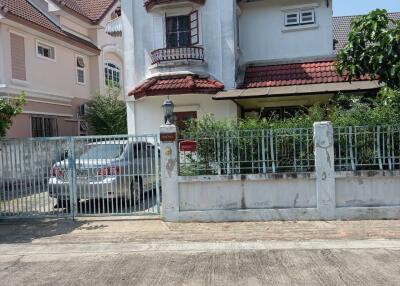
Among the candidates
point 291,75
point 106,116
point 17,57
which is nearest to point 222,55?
point 291,75

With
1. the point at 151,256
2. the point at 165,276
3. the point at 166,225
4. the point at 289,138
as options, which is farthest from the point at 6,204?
the point at 289,138

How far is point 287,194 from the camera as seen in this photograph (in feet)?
30.2

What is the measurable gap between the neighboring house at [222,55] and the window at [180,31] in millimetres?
32

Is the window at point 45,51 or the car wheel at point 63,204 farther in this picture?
the window at point 45,51

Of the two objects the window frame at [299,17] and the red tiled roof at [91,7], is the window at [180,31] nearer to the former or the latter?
the window frame at [299,17]

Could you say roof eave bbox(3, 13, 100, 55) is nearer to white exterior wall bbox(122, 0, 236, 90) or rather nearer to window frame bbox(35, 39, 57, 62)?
window frame bbox(35, 39, 57, 62)

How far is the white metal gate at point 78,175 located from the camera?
965 centimetres

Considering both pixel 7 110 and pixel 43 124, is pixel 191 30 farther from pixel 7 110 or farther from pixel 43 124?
pixel 43 124

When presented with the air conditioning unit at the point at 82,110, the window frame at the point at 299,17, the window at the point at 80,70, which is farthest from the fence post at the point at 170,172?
the window at the point at 80,70

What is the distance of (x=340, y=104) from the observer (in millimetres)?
11891

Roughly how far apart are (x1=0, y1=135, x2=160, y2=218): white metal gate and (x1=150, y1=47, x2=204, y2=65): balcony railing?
5.13m

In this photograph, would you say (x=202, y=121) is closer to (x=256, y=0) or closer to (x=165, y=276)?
(x=165, y=276)

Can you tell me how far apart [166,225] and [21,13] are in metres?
11.9

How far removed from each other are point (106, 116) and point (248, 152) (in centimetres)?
1205
